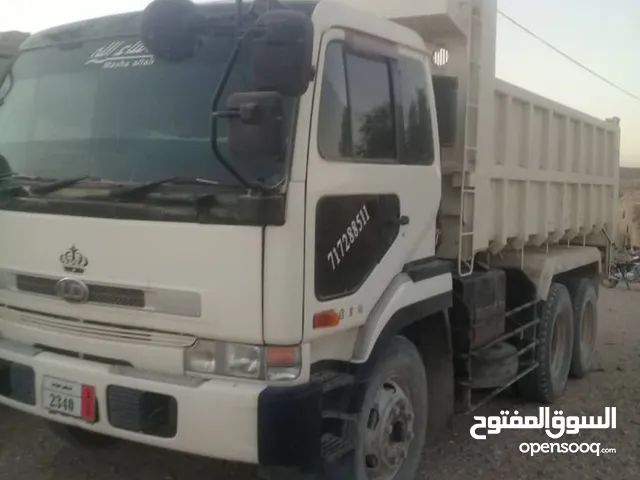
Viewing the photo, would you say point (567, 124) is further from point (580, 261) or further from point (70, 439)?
point (70, 439)

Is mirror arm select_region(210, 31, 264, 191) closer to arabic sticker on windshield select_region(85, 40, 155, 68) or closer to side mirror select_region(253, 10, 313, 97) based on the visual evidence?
side mirror select_region(253, 10, 313, 97)

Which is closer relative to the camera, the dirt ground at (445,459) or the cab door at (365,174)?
the cab door at (365,174)

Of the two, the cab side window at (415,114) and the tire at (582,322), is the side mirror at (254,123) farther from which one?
the tire at (582,322)

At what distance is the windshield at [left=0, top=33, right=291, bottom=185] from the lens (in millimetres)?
3381

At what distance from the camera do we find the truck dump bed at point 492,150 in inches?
190

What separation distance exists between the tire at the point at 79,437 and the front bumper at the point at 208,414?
1.08 m

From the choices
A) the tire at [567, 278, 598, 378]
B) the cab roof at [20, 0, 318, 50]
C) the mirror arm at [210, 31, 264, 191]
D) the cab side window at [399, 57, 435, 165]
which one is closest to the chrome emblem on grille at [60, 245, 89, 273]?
the mirror arm at [210, 31, 264, 191]

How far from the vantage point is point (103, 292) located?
11.2ft

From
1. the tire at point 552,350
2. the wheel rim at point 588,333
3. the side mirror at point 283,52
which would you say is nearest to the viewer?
the side mirror at point 283,52

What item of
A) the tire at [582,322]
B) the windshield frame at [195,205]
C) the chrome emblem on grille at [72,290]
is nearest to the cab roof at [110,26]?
the windshield frame at [195,205]

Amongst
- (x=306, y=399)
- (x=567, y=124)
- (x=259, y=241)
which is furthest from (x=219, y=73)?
(x=567, y=124)

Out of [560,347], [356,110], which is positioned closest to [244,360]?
[356,110]

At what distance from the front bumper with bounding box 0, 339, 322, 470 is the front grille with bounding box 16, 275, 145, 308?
0.30 metres

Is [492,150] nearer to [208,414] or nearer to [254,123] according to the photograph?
[254,123]
